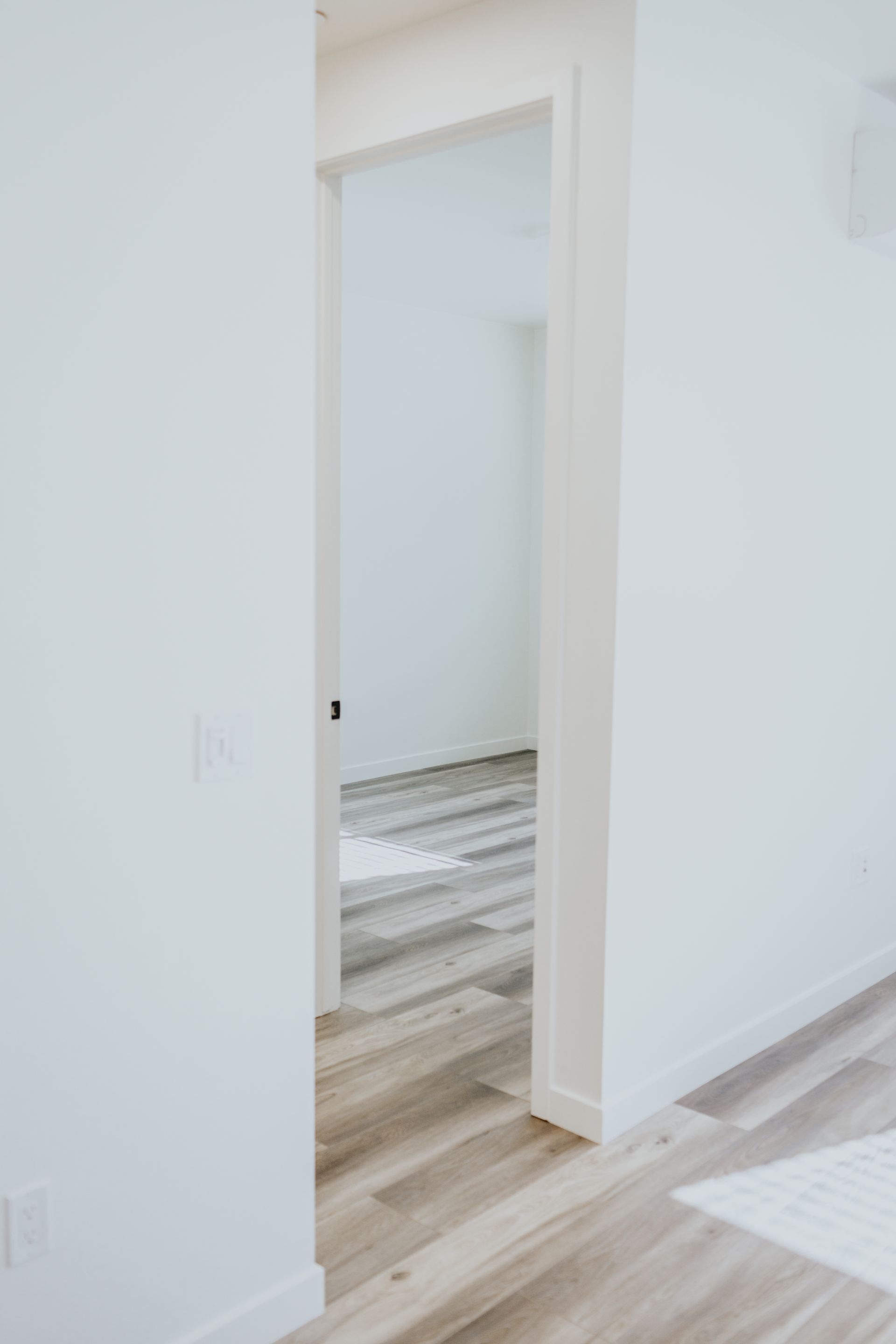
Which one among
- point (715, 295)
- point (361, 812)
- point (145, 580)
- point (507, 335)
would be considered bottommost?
point (361, 812)

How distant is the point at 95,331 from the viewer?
5.27 ft

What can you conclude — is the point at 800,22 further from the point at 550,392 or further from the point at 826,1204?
the point at 826,1204

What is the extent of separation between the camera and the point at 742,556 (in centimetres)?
293

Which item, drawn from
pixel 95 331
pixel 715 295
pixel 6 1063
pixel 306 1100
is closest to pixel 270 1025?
pixel 306 1100

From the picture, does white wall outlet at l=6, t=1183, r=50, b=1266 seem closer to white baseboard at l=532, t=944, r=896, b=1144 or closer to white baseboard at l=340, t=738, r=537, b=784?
white baseboard at l=532, t=944, r=896, b=1144

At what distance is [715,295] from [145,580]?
1.69 meters

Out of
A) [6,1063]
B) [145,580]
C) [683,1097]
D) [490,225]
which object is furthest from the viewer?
[490,225]

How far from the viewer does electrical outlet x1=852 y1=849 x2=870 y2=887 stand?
3.58 meters

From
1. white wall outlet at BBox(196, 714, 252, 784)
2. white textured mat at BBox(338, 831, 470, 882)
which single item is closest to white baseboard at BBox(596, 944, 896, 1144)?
white wall outlet at BBox(196, 714, 252, 784)

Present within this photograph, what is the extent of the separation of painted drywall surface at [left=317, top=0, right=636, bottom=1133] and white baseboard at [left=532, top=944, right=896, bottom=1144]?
0.04ft

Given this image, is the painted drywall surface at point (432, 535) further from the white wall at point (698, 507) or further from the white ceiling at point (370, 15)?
the white wall at point (698, 507)

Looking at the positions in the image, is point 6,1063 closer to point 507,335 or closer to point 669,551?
point 669,551

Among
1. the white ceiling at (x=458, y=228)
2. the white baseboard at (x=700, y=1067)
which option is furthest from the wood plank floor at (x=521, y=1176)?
the white ceiling at (x=458, y=228)

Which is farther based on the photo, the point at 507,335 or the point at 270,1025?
the point at 507,335
